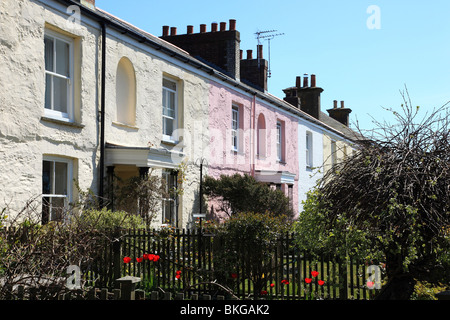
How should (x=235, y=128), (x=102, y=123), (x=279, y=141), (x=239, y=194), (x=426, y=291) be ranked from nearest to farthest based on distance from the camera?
(x=426, y=291) < (x=102, y=123) < (x=239, y=194) < (x=235, y=128) < (x=279, y=141)

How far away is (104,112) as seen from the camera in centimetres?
1257

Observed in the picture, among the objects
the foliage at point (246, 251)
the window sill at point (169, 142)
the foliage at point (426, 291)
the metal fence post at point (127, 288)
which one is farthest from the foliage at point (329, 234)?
the window sill at point (169, 142)

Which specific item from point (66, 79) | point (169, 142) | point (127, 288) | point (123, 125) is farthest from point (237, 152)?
point (127, 288)

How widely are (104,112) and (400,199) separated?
27.4ft

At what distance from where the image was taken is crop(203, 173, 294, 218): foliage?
16.6 m

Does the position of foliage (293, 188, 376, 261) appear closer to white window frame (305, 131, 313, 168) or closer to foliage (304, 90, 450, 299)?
foliage (304, 90, 450, 299)

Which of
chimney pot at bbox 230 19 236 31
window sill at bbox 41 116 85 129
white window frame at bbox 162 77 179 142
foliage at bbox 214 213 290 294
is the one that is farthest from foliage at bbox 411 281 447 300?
chimney pot at bbox 230 19 236 31

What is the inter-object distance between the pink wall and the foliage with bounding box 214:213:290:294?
7.89 metres

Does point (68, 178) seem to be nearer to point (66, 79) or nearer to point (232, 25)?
point (66, 79)

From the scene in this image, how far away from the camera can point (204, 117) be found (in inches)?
679

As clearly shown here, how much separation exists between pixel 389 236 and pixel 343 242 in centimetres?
53

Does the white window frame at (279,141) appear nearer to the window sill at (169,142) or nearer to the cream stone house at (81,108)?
the cream stone house at (81,108)
